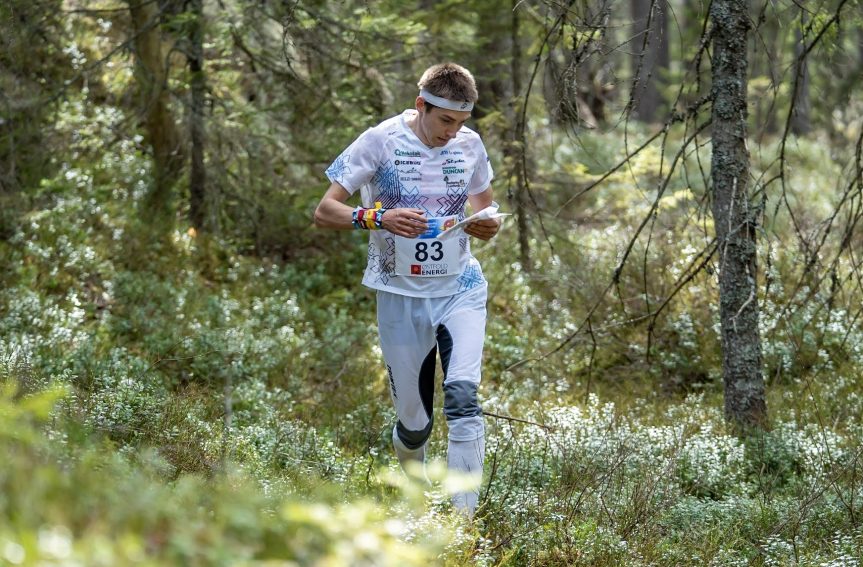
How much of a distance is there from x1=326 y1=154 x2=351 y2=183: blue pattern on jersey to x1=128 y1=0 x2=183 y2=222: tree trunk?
5.14m

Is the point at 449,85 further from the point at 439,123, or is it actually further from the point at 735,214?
the point at 735,214

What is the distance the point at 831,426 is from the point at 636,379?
191cm

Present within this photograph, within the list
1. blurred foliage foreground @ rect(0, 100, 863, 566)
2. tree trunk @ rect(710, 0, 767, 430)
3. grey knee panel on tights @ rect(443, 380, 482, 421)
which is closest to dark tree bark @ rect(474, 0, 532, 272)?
blurred foliage foreground @ rect(0, 100, 863, 566)

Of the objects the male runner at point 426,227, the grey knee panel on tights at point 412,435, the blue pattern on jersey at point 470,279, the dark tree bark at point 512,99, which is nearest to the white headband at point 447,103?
the male runner at point 426,227

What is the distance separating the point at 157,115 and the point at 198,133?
1188mm

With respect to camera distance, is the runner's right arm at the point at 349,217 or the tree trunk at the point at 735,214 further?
the tree trunk at the point at 735,214

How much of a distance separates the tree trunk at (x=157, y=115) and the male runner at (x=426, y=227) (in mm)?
5276

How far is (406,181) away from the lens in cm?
536

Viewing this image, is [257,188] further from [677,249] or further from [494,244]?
[677,249]

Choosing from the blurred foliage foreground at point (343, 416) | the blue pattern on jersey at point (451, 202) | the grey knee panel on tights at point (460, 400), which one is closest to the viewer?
the blurred foliage foreground at point (343, 416)

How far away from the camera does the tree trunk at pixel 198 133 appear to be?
9844mm

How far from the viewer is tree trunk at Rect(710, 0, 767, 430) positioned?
6340 millimetres

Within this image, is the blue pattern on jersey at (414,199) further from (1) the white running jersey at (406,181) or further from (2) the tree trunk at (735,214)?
(2) the tree trunk at (735,214)

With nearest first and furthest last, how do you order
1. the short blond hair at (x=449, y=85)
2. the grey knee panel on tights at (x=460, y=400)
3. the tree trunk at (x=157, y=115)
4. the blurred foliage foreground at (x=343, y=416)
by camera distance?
1. the blurred foliage foreground at (x=343, y=416)
2. the grey knee panel on tights at (x=460, y=400)
3. the short blond hair at (x=449, y=85)
4. the tree trunk at (x=157, y=115)
